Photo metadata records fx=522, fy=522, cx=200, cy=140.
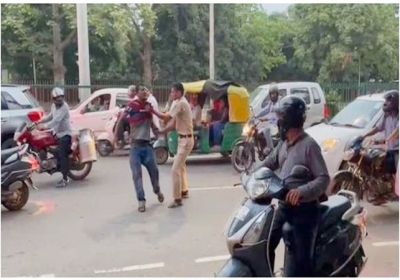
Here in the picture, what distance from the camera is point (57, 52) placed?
23375 mm

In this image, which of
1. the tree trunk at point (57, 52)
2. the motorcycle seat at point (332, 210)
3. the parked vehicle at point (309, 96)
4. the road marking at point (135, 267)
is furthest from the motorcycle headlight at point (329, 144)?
the tree trunk at point (57, 52)

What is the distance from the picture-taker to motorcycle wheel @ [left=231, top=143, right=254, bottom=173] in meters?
9.65

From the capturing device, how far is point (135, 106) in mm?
6766

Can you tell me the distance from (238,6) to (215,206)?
2630cm

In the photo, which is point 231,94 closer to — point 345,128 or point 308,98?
point 345,128

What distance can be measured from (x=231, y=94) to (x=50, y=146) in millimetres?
3641

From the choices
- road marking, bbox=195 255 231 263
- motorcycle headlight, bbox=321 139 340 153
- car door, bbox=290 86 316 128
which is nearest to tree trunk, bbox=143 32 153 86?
car door, bbox=290 86 316 128

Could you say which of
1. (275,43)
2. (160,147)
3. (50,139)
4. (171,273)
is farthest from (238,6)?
(171,273)

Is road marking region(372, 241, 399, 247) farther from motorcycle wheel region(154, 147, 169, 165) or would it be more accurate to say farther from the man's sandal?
motorcycle wheel region(154, 147, 169, 165)

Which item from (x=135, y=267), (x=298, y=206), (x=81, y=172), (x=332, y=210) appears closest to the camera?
(x=298, y=206)

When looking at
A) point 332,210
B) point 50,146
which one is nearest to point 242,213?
point 332,210

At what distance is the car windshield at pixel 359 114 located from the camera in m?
7.89

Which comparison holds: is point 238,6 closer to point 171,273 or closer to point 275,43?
point 275,43

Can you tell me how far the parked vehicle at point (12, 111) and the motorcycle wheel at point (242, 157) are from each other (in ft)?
13.3
